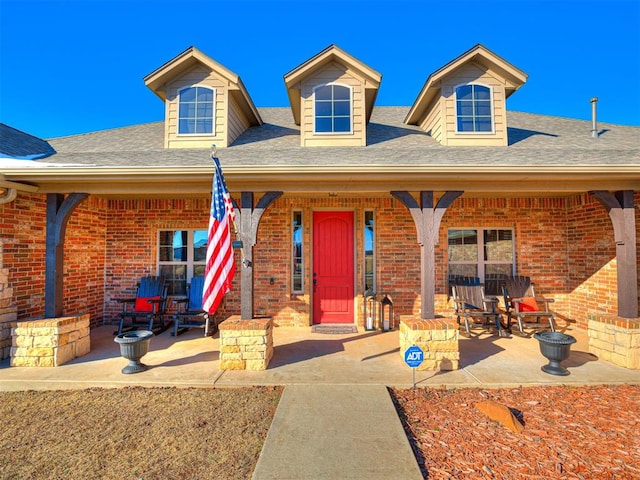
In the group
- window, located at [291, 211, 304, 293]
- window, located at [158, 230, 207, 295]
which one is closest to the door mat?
window, located at [291, 211, 304, 293]

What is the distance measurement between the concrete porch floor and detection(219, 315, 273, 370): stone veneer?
11 cm

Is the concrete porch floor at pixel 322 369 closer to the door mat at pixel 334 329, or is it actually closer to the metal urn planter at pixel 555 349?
the metal urn planter at pixel 555 349

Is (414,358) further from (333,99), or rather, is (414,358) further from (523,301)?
(333,99)

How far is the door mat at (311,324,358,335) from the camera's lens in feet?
20.7

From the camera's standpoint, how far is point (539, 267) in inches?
273

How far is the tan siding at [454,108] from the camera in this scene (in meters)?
6.38

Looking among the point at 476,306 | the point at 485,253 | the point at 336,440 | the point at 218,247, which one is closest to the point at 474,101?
the point at 485,253

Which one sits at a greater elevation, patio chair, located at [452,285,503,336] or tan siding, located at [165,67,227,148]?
tan siding, located at [165,67,227,148]

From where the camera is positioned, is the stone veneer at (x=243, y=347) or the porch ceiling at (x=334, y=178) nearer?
the stone veneer at (x=243, y=347)

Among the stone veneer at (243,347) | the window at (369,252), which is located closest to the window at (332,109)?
the window at (369,252)

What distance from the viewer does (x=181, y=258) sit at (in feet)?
23.3

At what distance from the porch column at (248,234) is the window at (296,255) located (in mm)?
2077

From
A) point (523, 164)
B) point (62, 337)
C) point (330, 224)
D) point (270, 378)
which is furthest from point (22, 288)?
point (523, 164)

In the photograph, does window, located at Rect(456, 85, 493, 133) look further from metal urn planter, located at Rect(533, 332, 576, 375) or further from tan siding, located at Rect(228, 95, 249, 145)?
tan siding, located at Rect(228, 95, 249, 145)
